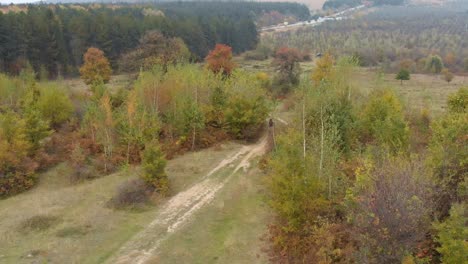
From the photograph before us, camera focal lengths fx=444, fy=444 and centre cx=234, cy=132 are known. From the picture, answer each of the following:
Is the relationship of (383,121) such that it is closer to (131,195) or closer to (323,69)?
(131,195)

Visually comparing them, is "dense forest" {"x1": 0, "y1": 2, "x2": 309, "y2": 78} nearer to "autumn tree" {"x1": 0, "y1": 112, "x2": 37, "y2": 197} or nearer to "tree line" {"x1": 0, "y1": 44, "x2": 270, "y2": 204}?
"tree line" {"x1": 0, "y1": 44, "x2": 270, "y2": 204}

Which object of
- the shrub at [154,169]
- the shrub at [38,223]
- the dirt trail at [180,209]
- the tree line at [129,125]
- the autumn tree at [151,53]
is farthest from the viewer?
the autumn tree at [151,53]

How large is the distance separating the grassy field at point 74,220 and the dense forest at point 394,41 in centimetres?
5465

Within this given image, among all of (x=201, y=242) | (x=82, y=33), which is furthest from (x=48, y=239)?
(x=82, y=33)

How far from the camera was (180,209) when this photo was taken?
28.6 m

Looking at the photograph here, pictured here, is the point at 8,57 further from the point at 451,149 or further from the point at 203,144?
the point at 451,149

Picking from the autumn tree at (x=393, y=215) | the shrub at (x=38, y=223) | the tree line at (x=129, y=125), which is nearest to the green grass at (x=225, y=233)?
the tree line at (x=129, y=125)

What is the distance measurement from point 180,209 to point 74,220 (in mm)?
6487

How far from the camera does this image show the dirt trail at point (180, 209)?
2338 centimetres

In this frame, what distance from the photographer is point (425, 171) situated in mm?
18375

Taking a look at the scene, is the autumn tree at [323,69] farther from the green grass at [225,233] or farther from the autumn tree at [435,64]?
the autumn tree at [435,64]

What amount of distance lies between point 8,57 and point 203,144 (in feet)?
167

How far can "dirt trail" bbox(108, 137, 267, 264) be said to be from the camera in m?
23.4

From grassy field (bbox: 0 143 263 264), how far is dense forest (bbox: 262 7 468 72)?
2152 inches
